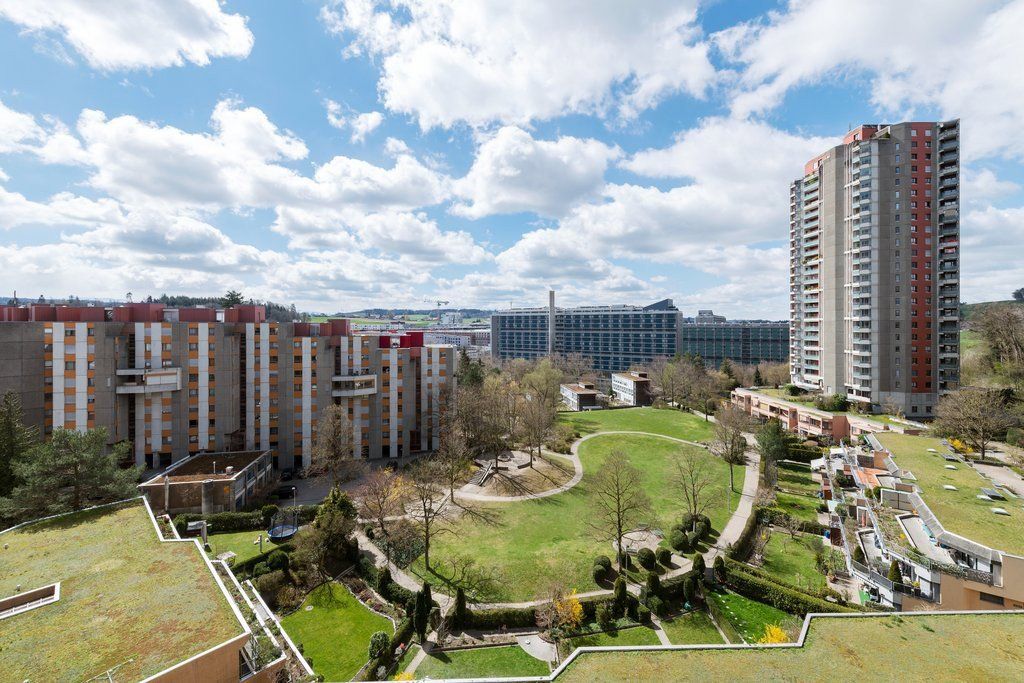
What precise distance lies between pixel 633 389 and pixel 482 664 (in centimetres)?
7641

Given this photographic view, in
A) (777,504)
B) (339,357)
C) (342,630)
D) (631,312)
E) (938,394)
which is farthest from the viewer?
(631,312)

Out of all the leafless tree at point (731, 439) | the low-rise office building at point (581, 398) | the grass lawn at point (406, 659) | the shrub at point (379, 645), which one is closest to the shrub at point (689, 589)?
the grass lawn at point (406, 659)

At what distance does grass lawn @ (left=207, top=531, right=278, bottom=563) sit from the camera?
31625 millimetres

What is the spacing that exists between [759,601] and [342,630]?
29.6 m

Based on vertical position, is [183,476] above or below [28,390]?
below

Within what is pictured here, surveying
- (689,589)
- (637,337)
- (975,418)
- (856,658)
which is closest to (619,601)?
(689,589)

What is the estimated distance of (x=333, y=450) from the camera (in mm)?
45438

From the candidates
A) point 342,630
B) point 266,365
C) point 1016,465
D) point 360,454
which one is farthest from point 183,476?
point 1016,465

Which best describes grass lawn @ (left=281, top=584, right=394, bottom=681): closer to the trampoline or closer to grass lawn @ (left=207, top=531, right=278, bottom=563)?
grass lawn @ (left=207, top=531, right=278, bottom=563)

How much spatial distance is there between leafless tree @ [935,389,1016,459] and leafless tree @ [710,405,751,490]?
1985cm

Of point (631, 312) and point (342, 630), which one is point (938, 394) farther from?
point (631, 312)

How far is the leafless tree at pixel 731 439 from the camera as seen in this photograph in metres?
52.9

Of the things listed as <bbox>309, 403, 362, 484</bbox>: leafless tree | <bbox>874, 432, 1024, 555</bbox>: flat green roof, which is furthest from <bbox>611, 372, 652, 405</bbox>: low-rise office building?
<bbox>309, 403, 362, 484</bbox>: leafless tree

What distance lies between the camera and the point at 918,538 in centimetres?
2653
